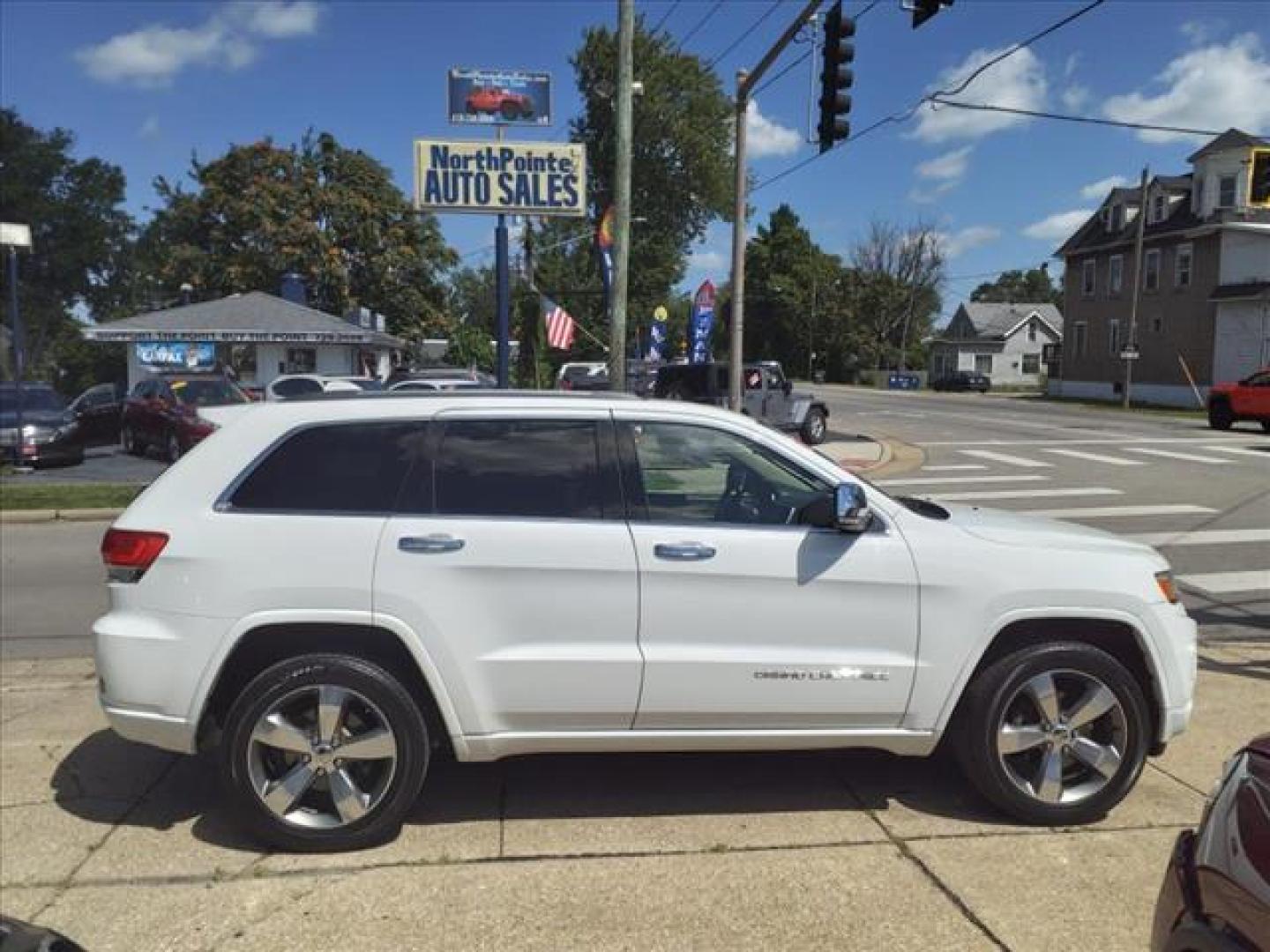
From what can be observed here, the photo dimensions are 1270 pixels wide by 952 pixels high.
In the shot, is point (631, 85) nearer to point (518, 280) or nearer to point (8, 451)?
point (8, 451)

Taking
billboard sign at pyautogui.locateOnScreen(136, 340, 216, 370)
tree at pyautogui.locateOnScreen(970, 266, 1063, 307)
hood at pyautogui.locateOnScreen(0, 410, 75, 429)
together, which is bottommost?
hood at pyautogui.locateOnScreen(0, 410, 75, 429)

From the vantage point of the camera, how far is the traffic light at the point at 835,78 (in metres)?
13.1

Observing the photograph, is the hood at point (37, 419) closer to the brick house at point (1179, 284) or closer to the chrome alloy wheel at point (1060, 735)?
the chrome alloy wheel at point (1060, 735)

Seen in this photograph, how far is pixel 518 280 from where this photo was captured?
67000mm

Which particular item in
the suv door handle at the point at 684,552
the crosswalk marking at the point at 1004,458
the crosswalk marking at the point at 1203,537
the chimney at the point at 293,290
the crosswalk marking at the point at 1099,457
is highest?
the chimney at the point at 293,290

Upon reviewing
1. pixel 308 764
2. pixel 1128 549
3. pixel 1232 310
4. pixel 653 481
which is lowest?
pixel 308 764

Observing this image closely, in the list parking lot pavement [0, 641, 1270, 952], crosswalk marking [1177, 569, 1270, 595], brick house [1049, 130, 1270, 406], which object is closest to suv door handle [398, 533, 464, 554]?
parking lot pavement [0, 641, 1270, 952]

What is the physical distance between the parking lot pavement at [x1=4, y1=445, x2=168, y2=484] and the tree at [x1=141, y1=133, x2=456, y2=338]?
107 ft

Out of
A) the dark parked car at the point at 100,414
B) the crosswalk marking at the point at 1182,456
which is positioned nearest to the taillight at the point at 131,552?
the crosswalk marking at the point at 1182,456

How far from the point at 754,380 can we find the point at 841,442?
2573 millimetres

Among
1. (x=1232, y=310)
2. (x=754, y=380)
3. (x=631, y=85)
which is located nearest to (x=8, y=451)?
(x=631, y=85)

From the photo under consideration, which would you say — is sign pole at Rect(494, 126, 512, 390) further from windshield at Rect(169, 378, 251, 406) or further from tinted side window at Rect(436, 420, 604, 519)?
tinted side window at Rect(436, 420, 604, 519)

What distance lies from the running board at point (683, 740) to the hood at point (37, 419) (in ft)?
56.3

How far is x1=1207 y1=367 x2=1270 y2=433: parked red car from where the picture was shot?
26625mm
